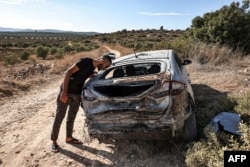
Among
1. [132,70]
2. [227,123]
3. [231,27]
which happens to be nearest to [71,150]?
[132,70]

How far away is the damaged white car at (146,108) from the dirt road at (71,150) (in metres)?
0.45

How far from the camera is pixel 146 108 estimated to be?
447cm

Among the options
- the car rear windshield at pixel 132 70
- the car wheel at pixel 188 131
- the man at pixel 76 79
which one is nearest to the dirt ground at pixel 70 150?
the car wheel at pixel 188 131

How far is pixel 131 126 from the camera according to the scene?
4648mm

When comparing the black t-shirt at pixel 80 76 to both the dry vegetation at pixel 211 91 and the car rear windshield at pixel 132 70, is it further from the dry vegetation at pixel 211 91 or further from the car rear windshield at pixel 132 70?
the dry vegetation at pixel 211 91

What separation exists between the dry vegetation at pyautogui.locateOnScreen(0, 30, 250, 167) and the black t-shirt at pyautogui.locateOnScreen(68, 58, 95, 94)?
1586 millimetres

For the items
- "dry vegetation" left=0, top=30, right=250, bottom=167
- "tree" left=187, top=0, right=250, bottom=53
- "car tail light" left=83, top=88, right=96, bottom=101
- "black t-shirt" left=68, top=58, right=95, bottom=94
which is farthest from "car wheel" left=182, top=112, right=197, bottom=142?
"tree" left=187, top=0, right=250, bottom=53

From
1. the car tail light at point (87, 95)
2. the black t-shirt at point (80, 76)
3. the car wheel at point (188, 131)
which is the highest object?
the black t-shirt at point (80, 76)

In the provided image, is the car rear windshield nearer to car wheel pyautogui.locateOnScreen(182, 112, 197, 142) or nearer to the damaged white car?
the damaged white car

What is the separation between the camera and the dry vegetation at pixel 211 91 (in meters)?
Result: 4.02

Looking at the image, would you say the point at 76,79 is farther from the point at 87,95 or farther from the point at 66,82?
the point at 87,95

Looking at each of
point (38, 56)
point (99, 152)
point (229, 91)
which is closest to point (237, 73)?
point (229, 91)

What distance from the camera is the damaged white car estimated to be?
14.3 ft

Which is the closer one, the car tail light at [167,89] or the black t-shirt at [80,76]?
the car tail light at [167,89]
